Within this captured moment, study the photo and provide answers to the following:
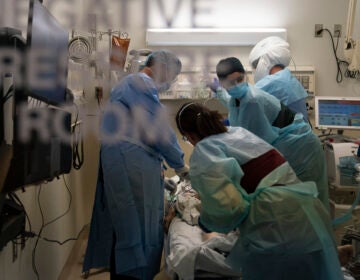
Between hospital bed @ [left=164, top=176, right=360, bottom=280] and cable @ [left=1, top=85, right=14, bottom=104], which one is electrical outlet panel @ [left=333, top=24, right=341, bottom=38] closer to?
hospital bed @ [left=164, top=176, right=360, bottom=280]

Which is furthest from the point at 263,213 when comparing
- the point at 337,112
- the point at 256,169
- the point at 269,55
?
the point at 337,112

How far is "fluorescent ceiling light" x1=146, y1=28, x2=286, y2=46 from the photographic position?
296 cm

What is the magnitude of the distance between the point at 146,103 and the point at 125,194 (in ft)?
1.66

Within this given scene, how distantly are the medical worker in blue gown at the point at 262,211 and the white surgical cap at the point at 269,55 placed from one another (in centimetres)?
136

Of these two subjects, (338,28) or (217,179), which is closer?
(217,179)

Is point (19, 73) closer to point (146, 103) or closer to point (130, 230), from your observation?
point (146, 103)

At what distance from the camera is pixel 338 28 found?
3.21 meters

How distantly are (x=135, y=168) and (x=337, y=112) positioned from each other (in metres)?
1.82

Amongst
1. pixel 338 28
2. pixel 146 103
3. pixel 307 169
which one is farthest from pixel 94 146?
pixel 338 28

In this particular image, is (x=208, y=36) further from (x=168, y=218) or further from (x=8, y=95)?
(x=8, y=95)

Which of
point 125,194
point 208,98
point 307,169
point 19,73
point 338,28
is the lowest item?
point 125,194

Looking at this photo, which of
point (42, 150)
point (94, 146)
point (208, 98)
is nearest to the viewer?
point (42, 150)

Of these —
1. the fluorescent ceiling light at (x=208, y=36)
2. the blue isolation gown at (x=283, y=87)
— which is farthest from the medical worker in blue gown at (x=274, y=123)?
the fluorescent ceiling light at (x=208, y=36)

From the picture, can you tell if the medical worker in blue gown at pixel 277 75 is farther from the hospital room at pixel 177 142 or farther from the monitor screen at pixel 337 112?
the monitor screen at pixel 337 112
